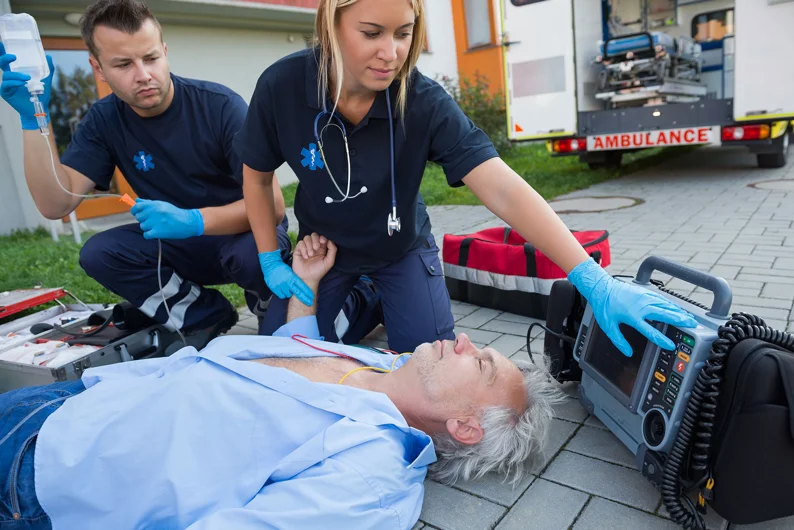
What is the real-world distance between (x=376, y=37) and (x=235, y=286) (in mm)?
3141

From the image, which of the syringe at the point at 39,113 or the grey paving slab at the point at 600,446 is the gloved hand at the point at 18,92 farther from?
the grey paving slab at the point at 600,446

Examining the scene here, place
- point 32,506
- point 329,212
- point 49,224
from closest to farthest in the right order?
1. point 32,506
2. point 329,212
3. point 49,224

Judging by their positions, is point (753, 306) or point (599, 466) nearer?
point (599, 466)

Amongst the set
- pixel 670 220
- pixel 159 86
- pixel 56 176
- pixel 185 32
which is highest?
pixel 185 32

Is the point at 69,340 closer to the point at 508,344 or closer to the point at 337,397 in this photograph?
the point at 337,397

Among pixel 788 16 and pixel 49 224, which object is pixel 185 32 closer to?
pixel 49 224

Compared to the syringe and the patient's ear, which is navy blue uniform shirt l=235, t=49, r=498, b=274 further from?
the syringe

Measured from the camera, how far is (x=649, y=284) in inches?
81.5

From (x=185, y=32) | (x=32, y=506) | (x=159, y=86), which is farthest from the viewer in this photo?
(x=185, y=32)

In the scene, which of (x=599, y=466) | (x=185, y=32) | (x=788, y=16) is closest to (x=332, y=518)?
(x=599, y=466)

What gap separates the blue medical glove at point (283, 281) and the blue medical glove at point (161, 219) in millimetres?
427

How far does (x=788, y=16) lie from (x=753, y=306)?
4.71m

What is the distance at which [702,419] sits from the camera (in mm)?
1527

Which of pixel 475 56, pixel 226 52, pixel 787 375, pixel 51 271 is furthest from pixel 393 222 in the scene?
pixel 475 56
